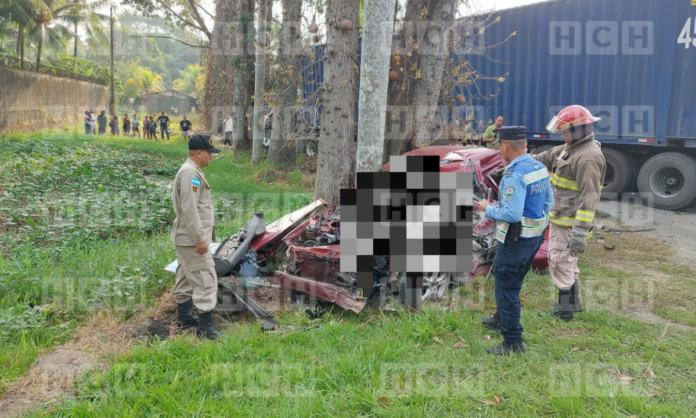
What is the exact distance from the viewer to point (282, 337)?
3.77 m

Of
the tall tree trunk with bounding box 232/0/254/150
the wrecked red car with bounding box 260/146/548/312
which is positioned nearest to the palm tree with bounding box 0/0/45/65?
the tall tree trunk with bounding box 232/0/254/150

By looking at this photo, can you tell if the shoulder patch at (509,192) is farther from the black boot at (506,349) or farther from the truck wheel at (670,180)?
the truck wheel at (670,180)

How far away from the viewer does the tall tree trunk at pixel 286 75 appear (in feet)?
35.5

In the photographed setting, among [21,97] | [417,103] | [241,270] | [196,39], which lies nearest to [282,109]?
[417,103]

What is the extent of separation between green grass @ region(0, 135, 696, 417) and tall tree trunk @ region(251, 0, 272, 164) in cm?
777

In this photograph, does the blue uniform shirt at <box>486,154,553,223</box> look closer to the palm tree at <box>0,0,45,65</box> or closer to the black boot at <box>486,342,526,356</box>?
the black boot at <box>486,342,526,356</box>

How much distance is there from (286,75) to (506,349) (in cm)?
878

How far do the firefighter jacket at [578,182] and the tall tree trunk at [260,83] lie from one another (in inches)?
359

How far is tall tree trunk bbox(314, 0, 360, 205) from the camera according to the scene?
6984mm

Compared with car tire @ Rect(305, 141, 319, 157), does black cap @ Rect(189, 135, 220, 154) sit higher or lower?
lower

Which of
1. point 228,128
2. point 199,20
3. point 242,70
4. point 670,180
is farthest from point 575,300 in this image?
point 199,20

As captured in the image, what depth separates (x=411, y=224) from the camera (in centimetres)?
419

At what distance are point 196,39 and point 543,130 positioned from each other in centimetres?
1600

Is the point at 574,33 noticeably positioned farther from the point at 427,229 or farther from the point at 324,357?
the point at 324,357
